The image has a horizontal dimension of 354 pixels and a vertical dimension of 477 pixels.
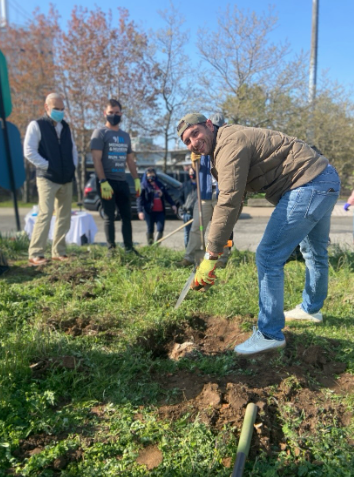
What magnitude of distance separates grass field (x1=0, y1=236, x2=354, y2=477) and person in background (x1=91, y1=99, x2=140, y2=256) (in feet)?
5.16

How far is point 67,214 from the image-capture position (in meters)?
5.53

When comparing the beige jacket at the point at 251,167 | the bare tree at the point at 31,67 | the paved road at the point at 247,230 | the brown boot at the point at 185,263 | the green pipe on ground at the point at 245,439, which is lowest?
the paved road at the point at 247,230

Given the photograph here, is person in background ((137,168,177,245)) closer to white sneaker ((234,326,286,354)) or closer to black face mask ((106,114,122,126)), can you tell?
black face mask ((106,114,122,126))

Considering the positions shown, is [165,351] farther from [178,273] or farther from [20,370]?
[178,273]

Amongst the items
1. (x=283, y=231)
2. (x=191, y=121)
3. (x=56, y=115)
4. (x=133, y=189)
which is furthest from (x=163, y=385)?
(x=133, y=189)

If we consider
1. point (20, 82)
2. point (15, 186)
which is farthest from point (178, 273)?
point (20, 82)

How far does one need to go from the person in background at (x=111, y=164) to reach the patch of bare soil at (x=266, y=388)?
2677mm

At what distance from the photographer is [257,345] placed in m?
2.74

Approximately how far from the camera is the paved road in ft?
29.1

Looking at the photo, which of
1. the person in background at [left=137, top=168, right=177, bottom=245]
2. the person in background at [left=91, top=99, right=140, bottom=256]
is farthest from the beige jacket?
the person in background at [left=137, top=168, right=177, bottom=245]

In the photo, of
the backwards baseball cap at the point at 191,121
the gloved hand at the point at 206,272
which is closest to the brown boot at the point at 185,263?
the gloved hand at the point at 206,272

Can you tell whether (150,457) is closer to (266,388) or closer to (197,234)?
(266,388)

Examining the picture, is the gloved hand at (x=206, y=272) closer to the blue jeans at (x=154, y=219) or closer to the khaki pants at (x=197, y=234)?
the khaki pants at (x=197, y=234)

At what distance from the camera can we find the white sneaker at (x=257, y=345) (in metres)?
2.73
